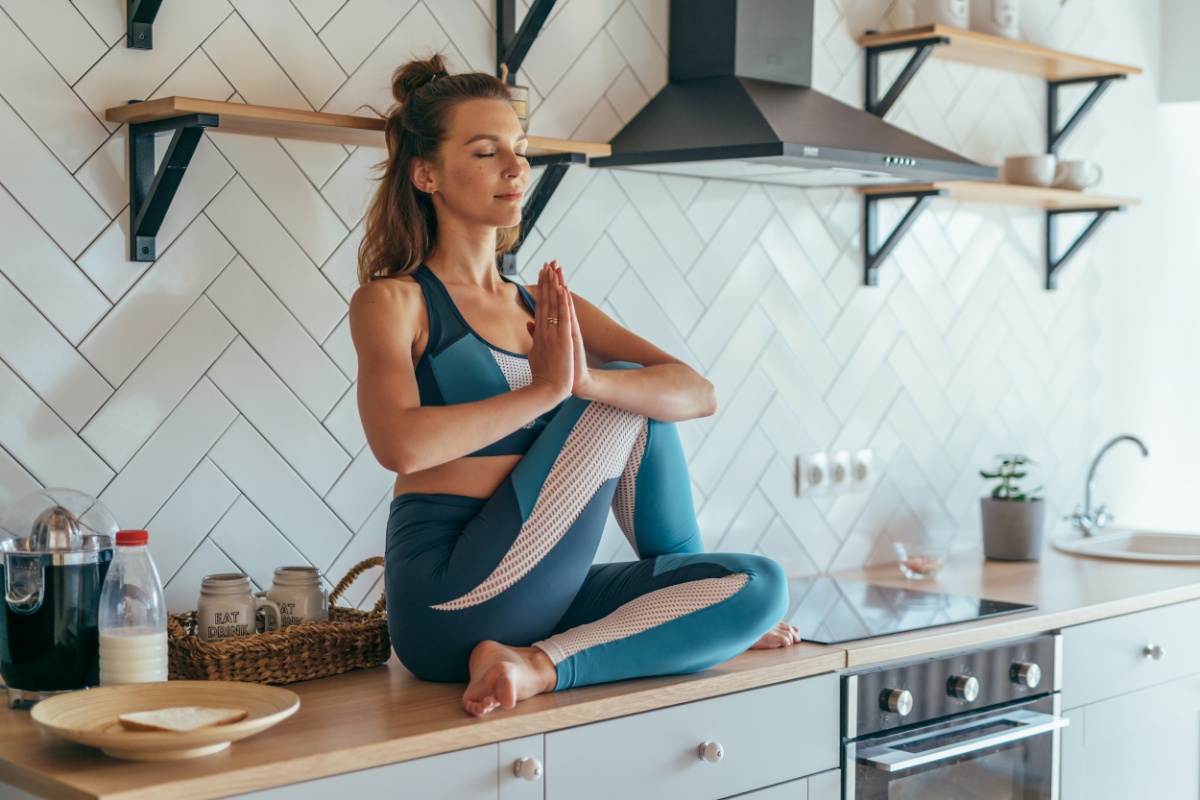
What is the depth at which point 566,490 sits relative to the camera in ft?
5.94

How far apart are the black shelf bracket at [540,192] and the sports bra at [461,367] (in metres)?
0.33

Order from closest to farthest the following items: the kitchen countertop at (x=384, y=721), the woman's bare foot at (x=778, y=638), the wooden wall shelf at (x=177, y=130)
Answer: the kitchen countertop at (x=384, y=721)
the wooden wall shelf at (x=177, y=130)
the woman's bare foot at (x=778, y=638)

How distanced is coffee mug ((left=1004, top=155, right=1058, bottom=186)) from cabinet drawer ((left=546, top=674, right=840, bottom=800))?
156 centimetres

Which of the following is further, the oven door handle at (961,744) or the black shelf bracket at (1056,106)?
the black shelf bracket at (1056,106)

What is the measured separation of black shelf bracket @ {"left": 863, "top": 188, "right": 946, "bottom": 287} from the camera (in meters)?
2.83

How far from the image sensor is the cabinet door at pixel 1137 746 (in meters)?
2.46

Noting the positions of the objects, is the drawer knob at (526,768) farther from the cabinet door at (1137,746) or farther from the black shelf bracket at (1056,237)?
the black shelf bracket at (1056,237)

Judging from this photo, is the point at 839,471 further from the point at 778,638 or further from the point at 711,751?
the point at 711,751

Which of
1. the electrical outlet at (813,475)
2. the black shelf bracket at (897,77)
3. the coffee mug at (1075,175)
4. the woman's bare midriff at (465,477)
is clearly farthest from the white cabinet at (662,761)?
the coffee mug at (1075,175)

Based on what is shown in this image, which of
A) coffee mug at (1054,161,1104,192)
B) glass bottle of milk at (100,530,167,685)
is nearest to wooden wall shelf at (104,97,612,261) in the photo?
glass bottle of milk at (100,530,167,685)

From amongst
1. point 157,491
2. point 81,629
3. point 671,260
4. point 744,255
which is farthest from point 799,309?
point 81,629

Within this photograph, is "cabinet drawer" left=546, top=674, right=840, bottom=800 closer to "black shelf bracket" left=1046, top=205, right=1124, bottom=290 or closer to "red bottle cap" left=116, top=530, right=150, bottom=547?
"red bottle cap" left=116, top=530, right=150, bottom=547

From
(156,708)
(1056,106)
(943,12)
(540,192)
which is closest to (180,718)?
(156,708)

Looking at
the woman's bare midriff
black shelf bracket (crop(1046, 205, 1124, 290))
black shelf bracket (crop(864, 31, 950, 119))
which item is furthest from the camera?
black shelf bracket (crop(1046, 205, 1124, 290))
